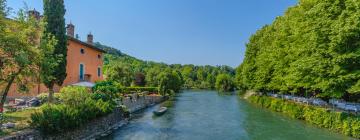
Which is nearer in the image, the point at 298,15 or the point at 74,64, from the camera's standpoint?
the point at 298,15

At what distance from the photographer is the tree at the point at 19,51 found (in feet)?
52.1

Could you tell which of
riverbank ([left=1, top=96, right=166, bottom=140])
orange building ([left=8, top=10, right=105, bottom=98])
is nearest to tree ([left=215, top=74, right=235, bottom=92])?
orange building ([left=8, top=10, right=105, bottom=98])

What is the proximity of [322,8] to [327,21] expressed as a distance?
139 cm

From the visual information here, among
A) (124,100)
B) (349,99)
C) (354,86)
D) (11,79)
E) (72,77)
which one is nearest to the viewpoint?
(11,79)

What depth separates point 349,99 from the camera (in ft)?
104

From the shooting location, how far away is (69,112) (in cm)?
1878

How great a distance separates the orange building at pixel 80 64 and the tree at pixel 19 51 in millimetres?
13822

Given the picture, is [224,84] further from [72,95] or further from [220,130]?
[72,95]

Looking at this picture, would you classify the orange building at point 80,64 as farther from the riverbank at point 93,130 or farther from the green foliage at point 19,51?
the green foliage at point 19,51

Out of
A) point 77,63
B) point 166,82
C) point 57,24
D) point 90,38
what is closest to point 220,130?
point 57,24

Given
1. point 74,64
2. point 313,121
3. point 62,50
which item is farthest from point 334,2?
point 74,64

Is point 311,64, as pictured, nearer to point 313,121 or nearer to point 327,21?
point 327,21

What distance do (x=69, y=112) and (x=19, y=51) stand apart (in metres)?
4.62

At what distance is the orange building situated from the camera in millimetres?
34219
